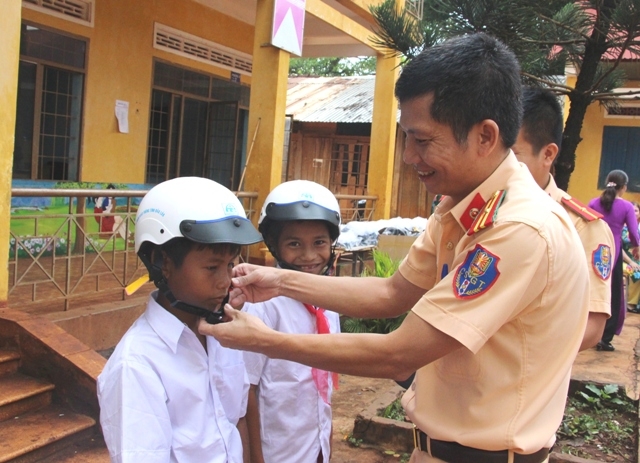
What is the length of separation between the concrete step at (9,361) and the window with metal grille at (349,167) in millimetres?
10996

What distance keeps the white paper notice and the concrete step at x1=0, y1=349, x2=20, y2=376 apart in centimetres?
444

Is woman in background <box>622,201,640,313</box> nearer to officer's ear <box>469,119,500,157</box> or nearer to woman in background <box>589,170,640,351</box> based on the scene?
woman in background <box>589,170,640,351</box>

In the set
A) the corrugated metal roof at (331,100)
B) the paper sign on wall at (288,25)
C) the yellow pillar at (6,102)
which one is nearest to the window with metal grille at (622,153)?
the corrugated metal roof at (331,100)

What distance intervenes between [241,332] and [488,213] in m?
0.76

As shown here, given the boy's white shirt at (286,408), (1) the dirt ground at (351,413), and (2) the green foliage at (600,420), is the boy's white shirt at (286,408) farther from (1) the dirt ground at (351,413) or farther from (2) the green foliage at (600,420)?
(2) the green foliage at (600,420)

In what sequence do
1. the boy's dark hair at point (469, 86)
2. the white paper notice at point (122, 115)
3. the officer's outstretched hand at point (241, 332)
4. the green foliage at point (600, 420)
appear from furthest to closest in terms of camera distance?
the white paper notice at point (122, 115)
the green foliage at point (600, 420)
the officer's outstretched hand at point (241, 332)
the boy's dark hair at point (469, 86)

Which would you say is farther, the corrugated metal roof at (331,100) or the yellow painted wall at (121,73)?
the corrugated metal roof at (331,100)

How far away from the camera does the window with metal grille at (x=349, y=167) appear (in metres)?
14.5

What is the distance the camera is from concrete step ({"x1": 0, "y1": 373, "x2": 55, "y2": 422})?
3742 mm

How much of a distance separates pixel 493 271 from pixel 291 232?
1.35m

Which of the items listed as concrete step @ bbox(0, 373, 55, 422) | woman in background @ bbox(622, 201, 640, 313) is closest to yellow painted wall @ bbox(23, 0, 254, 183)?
concrete step @ bbox(0, 373, 55, 422)

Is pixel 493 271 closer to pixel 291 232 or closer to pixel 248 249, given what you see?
pixel 291 232

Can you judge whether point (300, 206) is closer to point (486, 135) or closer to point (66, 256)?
point (486, 135)

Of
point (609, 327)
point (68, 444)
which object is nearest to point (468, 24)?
point (68, 444)
